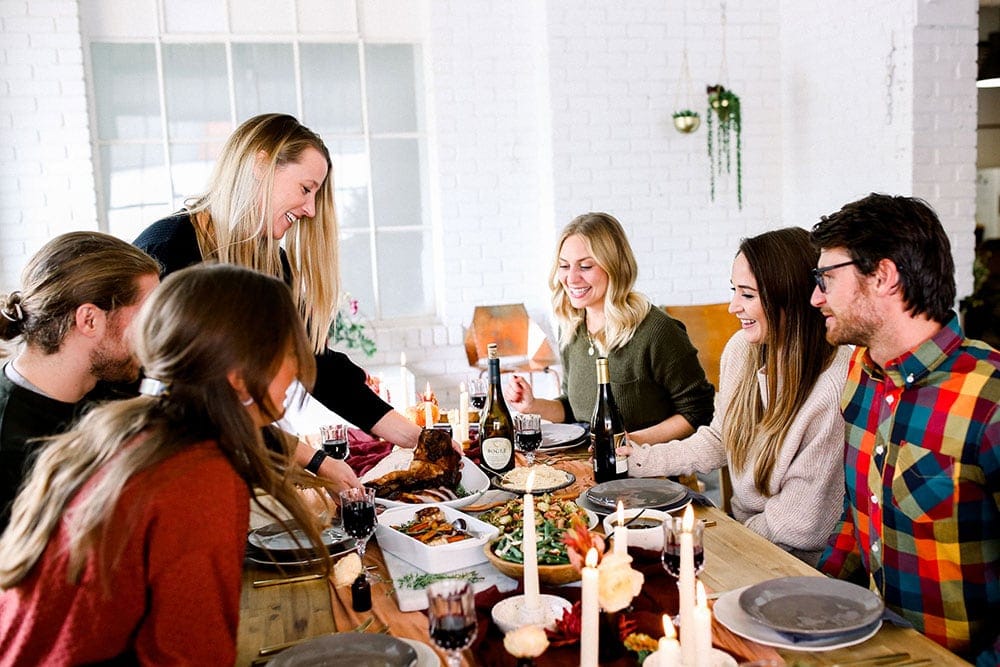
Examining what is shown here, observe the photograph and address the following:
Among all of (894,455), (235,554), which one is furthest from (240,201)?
(894,455)

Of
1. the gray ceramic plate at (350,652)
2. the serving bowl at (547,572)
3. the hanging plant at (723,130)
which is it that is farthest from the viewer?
the hanging plant at (723,130)

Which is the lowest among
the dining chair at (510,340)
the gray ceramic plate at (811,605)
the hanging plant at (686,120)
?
the dining chair at (510,340)

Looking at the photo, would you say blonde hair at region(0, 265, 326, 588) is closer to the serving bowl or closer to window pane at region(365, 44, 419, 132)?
the serving bowl

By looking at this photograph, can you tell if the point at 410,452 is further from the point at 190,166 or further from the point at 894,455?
the point at 190,166

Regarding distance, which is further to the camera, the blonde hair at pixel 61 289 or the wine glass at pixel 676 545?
the blonde hair at pixel 61 289

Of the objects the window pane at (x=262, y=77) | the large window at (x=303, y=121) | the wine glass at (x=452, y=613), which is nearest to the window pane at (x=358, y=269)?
the large window at (x=303, y=121)

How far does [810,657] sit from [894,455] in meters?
0.54

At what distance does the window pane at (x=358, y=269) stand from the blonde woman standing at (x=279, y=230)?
311 centimetres

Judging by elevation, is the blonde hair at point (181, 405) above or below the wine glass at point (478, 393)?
above

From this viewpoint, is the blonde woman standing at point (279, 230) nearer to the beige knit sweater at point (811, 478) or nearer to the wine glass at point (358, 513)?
the wine glass at point (358, 513)

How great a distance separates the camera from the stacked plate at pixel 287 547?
66.2 inches

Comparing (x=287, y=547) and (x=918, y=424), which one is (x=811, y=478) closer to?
(x=918, y=424)

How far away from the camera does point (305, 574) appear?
164 cm

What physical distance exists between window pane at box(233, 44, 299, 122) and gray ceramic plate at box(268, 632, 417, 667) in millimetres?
4622
